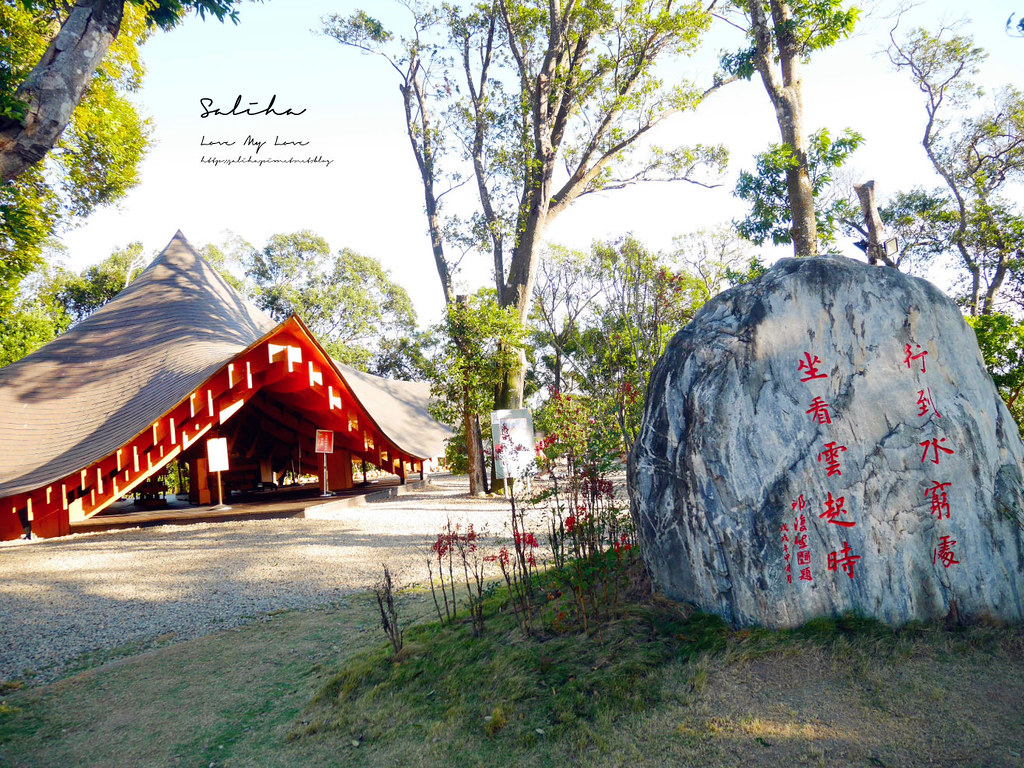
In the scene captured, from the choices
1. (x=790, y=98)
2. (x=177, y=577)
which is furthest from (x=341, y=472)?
(x=790, y=98)

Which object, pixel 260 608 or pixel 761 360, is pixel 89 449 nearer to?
pixel 260 608

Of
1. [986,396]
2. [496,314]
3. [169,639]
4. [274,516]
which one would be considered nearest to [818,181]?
[986,396]

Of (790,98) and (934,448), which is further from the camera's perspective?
(790,98)

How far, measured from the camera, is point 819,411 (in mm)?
3248

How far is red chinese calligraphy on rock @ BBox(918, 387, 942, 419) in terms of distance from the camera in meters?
3.22

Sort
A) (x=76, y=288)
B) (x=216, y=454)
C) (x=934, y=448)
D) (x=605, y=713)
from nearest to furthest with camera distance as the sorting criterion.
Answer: (x=605, y=713) → (x=934, y=448) → (x=216, y=454) → (x=76, y=288)

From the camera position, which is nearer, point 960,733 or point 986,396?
point 960,733

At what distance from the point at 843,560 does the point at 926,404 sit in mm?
935

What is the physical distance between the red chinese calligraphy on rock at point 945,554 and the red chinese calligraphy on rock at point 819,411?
0.77m

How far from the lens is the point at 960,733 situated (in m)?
2.38

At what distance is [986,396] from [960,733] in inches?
72.7

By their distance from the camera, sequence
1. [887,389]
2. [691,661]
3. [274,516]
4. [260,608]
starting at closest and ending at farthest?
1. [691,661]
2. [887,389]
3. [260,608]
4. [274,516]

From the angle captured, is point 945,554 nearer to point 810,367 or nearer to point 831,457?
point 831,457

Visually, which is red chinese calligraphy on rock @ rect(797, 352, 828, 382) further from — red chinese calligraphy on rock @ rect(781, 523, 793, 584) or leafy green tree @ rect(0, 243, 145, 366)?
leafy green tree @ rect(0, 243, 145, 366)
